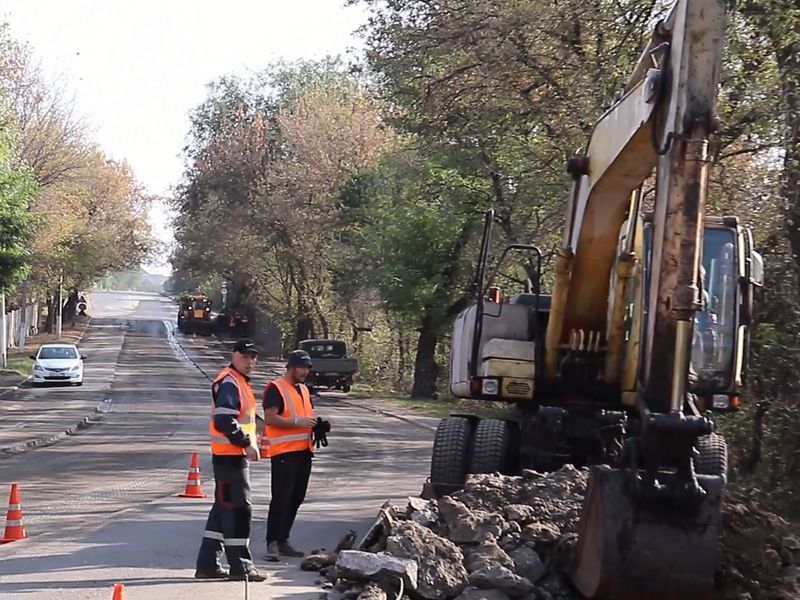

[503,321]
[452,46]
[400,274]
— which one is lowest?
[503,321]

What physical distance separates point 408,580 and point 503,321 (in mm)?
3826

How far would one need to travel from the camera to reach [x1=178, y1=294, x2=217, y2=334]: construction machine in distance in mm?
90688

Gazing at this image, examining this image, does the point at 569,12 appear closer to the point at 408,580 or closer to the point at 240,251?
the point at 408,580

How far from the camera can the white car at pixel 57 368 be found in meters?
44.5

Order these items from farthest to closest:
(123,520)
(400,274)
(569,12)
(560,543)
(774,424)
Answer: (400,274) → (569,12) → (774,424) → (123,520) → (560,543)

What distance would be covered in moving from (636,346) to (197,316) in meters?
82.0

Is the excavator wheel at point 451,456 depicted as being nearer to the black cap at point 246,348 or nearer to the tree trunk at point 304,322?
the black cap at point 246,348

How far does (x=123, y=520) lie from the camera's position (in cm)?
1327

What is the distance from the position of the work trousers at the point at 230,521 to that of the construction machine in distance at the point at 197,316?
8136cm

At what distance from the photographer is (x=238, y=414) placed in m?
9.46

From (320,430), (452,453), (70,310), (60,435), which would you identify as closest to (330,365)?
(60,435)

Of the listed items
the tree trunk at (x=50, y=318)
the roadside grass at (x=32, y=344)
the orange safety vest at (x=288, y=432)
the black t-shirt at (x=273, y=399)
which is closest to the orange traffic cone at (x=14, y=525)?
the orange safety vest at (x=288, y=432)

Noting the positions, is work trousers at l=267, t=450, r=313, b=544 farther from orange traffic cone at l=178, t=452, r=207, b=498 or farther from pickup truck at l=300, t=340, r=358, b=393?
pickup truck at l=300, t=340, r=358, b=393

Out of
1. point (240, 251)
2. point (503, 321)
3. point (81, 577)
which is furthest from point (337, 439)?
point (240, 251)
